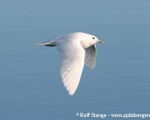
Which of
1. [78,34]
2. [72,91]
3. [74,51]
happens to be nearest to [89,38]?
[78,34]

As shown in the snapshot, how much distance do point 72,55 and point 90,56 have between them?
5.34 feet

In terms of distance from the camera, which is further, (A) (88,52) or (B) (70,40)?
(A) (88,52)

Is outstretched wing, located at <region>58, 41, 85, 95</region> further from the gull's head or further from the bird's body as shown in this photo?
the gull's head

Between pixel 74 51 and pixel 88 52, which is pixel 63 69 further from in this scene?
pixel 88 52

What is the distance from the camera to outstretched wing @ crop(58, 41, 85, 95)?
33.2 ft

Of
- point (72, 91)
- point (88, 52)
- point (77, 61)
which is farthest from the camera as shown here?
point (88, 52)

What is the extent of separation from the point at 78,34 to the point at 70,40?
396 mm

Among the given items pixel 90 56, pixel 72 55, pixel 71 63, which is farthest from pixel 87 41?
pixel 71 63

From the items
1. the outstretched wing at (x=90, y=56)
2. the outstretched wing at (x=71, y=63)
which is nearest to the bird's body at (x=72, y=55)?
the outstretched wing at (x=71, y=63)

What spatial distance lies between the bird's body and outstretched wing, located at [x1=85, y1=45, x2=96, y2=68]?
219 millimetres

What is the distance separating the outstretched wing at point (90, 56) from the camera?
12.2 metres

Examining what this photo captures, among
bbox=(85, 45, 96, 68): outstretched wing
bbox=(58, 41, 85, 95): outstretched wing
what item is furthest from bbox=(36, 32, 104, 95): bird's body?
bbox=(85, 45, 96, 68): outstretched wing

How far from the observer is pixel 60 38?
37.1ft

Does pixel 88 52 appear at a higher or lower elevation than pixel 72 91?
higher
